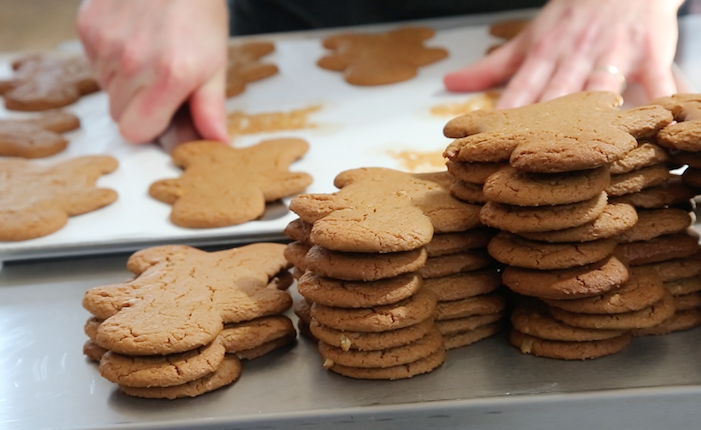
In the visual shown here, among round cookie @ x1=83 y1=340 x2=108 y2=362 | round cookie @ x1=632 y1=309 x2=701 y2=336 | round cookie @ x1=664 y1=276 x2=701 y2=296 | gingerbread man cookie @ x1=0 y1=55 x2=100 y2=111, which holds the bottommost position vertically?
round cookie @ x1=83 y1=340 x2=108 y2=362

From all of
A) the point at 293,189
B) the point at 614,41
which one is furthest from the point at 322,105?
the point at 614,41

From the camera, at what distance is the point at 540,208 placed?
96cm

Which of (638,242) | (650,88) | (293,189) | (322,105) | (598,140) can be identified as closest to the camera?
(598,140)

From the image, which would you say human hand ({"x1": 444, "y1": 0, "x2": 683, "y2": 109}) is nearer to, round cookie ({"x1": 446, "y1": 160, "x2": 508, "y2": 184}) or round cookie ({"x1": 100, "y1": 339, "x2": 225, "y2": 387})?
round cookie ({"x1": 446, "y1": 160, "x2": 508, "y2": 184})

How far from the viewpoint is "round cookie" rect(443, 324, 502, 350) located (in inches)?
42.8

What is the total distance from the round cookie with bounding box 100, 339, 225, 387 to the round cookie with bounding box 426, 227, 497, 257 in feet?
1.05

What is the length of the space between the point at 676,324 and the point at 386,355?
426 mm

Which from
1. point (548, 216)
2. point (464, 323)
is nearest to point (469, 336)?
point (464, 323)

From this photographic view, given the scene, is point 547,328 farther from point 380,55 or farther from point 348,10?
point 348,10

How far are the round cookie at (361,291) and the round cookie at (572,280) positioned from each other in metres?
0.14

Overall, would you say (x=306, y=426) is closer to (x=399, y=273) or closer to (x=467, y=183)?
(x=399, y=273)

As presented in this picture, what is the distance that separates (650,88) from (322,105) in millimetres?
Answer: 805

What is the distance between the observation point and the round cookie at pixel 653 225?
106 cm

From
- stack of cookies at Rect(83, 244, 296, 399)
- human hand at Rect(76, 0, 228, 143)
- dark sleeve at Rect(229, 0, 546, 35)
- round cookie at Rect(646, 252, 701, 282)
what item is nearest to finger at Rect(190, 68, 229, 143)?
human hand at Rect(76, 0, 228, 143)
